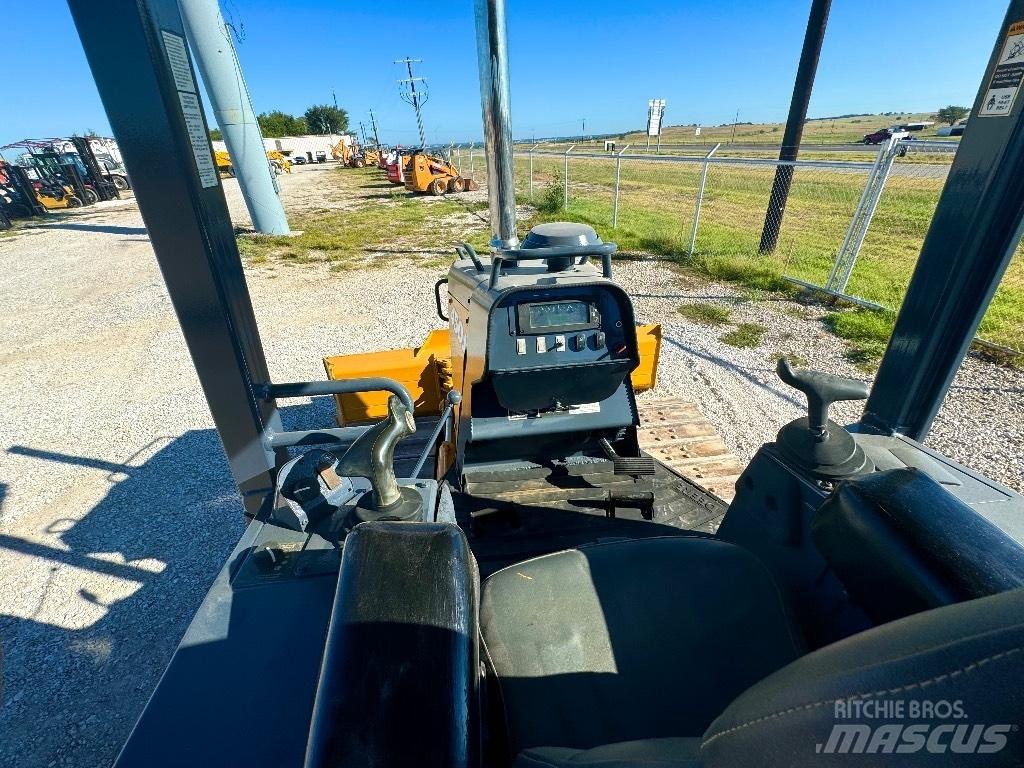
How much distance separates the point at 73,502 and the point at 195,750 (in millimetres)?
3426

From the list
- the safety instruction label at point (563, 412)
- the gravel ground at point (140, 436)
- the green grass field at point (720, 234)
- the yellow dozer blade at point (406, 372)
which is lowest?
the gravel ground at point (140, 436)

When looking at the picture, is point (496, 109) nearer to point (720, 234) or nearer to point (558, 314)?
point (558, 314)

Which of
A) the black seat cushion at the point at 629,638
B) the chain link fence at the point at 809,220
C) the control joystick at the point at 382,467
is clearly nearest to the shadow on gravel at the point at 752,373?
the chain link fence at the point at 809,220

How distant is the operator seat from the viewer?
0.43 m

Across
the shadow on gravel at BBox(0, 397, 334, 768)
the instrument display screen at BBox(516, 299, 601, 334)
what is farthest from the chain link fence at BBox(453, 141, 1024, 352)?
the shadow on gravel at BBox(0, 397, 334, 768)

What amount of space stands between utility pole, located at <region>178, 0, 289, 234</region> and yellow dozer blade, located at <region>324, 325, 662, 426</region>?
9.19 metres

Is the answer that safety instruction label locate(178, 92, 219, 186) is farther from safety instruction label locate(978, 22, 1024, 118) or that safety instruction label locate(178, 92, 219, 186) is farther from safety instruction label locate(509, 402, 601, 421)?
A: safety instruction label locate(978, 22, 1024, 118)

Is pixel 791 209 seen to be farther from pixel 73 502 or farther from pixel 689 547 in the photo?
pixel 73 502

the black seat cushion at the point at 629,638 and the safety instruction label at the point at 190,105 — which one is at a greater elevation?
the safety instruction label at the point at 190,105

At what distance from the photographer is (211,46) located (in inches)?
382

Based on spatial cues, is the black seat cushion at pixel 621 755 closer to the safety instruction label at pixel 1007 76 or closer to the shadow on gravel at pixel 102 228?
the safety instruction label at pixel 1007 76

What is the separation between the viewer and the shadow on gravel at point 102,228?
1415 cm

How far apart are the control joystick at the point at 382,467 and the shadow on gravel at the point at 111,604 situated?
6.04 ft

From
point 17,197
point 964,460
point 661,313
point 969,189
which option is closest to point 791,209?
point 661,313
